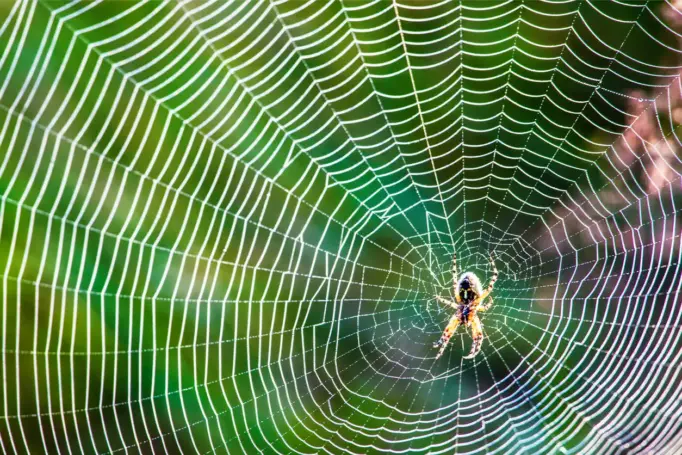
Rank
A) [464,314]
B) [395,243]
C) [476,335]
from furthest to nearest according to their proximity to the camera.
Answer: [395,243], [476,335], [464,314]

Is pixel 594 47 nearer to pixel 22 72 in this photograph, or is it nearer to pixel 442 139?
pixel 442 139

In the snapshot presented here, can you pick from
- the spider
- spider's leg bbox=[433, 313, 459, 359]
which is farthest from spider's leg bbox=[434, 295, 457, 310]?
spider's leg bbox=[433, 313, 459, 359]

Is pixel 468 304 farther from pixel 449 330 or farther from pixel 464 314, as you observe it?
pixel 449 330

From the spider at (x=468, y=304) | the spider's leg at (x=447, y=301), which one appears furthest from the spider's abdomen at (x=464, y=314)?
the spider's leg at (x=447, y=301)

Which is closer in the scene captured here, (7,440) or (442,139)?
(7,440)

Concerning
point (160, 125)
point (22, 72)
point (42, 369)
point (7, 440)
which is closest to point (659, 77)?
point (160, 125)

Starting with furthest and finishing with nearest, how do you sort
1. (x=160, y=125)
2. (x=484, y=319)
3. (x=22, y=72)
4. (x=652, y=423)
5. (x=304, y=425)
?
(x=484, y=319)
(x=304, y=425)
(x=160, y=125)
(x=652, y=423)
(x=22, y=72)

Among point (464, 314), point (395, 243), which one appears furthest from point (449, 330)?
point (395, 243)

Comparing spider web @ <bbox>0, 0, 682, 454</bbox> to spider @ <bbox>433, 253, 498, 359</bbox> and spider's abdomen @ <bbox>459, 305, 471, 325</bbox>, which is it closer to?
spider @ <bbox>433, 253, 498, 359</bbox>
